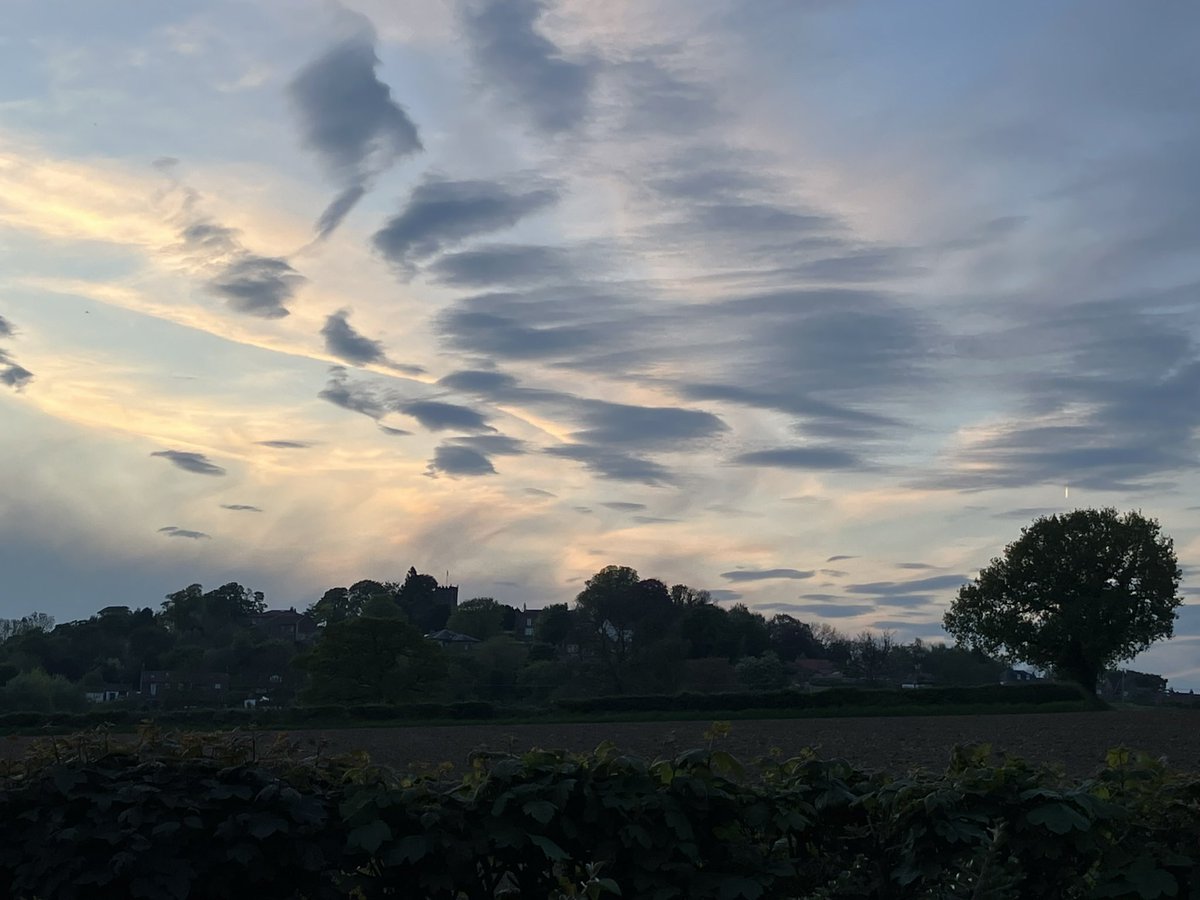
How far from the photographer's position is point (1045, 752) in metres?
39.1

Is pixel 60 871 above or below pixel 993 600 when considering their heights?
below

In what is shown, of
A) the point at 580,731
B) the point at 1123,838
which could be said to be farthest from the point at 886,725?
the point at 1123,838

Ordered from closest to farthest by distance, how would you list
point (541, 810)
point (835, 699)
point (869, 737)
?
point (541, 810)
point (869, 737)
point (835, 699)

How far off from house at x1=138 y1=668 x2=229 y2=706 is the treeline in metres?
1.34

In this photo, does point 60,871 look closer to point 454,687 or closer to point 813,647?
point 454,687

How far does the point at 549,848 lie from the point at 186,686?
117 metres

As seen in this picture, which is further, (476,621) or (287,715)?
(476,621)

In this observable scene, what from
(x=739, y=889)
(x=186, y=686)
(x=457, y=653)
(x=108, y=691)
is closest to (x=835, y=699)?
(x=457, y=653)

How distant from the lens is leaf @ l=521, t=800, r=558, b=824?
18.0 ft

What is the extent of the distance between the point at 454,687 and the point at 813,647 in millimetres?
74895

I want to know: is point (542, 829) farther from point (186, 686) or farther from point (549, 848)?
point (186, 686)

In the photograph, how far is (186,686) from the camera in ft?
374

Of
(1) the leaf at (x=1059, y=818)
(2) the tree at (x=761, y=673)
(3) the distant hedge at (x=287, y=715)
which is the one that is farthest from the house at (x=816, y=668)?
(1) the leaf at (x=1059, y=818)

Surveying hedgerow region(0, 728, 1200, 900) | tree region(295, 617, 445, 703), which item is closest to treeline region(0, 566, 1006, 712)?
Result: tree region(295, 617, 445, 703)
